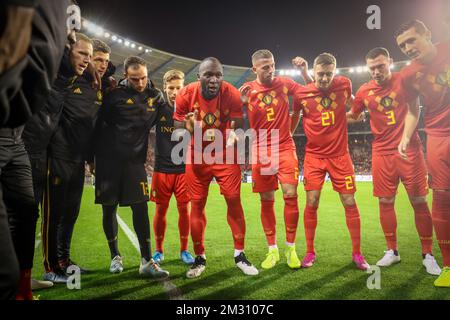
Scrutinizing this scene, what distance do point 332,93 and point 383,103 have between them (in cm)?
65

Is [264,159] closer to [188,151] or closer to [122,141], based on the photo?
[188,151]

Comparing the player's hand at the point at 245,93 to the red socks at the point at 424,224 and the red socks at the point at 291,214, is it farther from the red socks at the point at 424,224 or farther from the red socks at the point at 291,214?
the red socks at the point at 424,224

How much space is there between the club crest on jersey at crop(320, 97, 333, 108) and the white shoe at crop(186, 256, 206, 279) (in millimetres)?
2327

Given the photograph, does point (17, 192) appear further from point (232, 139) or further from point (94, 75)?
point (232, 139)

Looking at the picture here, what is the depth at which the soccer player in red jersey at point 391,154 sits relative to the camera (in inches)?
145

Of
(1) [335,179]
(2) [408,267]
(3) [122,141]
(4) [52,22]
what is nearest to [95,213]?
(3) [122,141]

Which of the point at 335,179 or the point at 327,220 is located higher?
the point at 335,179

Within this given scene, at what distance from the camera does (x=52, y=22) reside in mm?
1013

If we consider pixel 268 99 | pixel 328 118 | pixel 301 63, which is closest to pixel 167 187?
pixel 268 99

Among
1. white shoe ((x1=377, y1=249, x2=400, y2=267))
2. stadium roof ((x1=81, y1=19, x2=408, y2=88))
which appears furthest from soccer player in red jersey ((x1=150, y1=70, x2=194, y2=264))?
stadium roof ((x1=81, y1=19, x2=408, y2=88))

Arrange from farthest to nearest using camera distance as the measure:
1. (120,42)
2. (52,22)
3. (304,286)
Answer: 1. (120,42)
2. (304,286)
3. (52,22)

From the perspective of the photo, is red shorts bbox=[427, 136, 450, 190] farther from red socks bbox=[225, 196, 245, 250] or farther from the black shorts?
the black shorts

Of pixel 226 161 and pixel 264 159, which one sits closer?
pixel 226 161

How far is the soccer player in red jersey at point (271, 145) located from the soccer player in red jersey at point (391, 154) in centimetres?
90
